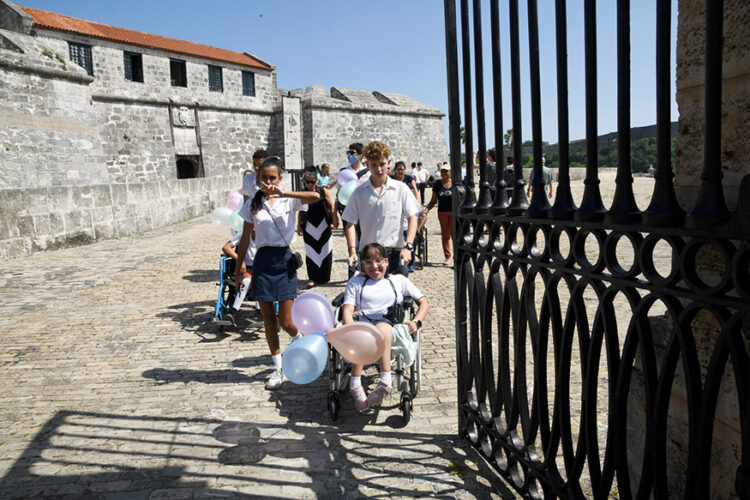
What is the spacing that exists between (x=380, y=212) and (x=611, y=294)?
345 cm

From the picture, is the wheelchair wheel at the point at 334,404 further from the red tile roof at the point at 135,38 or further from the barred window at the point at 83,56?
the red tile roof at the point at 135,38

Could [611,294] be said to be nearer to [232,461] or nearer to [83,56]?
[232,461]

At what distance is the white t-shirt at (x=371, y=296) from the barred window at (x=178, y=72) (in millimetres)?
32872

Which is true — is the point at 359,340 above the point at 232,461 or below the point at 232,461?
above

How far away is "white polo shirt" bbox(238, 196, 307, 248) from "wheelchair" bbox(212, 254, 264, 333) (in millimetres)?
1625

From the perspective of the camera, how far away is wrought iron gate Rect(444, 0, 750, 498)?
1676mm

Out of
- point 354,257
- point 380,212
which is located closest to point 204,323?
point 354,257

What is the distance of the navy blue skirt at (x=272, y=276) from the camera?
4828 millimetres

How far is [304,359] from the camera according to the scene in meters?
3.66

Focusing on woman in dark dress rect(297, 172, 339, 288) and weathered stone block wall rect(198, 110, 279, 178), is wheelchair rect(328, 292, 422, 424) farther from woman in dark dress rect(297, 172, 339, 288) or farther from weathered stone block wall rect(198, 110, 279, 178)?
weathered stone block wall rect(198, 110, 279, 178)

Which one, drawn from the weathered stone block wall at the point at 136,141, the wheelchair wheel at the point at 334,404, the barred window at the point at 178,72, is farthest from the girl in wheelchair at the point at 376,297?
the barred window at the point at 178,72

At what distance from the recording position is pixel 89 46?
29.8 m

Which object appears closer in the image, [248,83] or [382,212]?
[382,212]

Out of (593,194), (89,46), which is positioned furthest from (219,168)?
(593,194)
